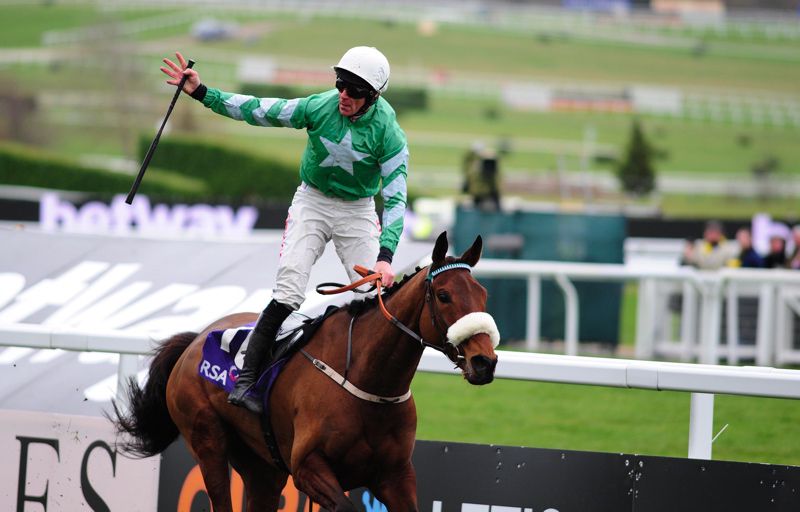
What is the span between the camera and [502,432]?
7.46 meters

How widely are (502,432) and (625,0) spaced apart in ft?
209

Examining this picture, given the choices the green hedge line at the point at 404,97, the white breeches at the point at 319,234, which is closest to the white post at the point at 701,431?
the white breeches at the point at 319,234

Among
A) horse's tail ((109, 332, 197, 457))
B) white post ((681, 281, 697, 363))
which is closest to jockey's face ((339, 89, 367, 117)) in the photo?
horse's tail ((109, 332, 197, 457))

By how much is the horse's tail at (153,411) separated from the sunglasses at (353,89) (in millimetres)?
1324

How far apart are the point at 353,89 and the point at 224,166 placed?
35.6 meters

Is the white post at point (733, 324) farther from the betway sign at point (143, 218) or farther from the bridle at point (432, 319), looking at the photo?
the bridle at point (432, 319)

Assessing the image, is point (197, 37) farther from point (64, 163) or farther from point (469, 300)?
point (469, 300)

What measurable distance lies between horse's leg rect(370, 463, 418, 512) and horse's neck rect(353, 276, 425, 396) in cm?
28

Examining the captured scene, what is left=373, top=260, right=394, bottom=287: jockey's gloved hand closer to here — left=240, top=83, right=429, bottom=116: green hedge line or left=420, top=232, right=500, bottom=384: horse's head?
left=420, top=232, right=500, bottom=384: horse's head

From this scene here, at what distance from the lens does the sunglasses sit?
13.6ft

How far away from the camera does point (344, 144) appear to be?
4.25 meters

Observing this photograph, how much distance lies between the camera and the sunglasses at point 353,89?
416 cm

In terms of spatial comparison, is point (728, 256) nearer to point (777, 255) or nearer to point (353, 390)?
point (777, 255)

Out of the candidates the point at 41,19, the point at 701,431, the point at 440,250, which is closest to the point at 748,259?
the point at 701,431
